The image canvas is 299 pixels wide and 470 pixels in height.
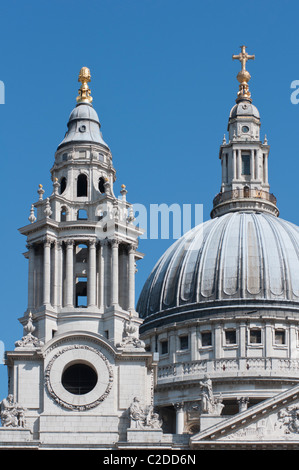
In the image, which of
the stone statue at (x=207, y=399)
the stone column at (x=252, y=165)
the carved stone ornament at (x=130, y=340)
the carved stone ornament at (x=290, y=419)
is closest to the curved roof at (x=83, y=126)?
the carved stone ornament at (x=130, y=340)

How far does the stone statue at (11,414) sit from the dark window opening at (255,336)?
36.9 m

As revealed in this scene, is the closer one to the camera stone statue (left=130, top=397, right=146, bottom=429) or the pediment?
stone statue (left=130, top=397, right=146, bottom=429)

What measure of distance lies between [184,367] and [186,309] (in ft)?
19.0

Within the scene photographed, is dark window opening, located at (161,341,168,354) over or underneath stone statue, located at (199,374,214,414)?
over

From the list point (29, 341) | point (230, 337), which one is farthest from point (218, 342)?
point (29, 341)

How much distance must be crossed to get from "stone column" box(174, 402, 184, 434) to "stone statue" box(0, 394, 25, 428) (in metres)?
30.7

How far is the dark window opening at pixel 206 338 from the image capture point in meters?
141

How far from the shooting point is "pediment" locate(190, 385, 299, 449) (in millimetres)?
110688

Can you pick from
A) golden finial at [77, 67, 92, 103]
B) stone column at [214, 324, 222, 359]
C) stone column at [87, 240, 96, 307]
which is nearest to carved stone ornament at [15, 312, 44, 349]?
stone column at [87, 240, 96, 307]

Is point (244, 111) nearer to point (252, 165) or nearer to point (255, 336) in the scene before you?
point (252, 165)

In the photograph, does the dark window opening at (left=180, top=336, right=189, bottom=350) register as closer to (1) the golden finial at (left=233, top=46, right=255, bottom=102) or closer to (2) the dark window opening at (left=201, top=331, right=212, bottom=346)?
(2) the dark window opening at (left=201, top=331, right=212, bottom=346)

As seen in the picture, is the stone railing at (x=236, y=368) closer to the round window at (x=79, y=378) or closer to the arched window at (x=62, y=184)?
the arched window at (x=62, y=184)
